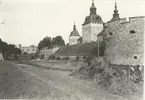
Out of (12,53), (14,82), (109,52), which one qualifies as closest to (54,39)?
(12,53)

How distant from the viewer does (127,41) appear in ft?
43.4

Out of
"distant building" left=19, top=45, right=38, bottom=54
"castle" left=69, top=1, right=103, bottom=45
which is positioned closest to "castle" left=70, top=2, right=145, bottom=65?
"castle" left=69, top=1, right=103, bottom=45

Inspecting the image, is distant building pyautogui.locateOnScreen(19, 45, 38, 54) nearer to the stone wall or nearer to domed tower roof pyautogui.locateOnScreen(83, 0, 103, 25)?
domed tower roof pyautogui.locateOnScreen(83, 0, 103, 25)

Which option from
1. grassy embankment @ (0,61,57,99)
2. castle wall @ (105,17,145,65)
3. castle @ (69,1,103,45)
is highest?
castle @ (69,1,103,45)

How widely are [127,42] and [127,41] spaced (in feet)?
0.23

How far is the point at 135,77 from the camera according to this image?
1270 cm

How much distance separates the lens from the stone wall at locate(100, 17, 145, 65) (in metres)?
12.9

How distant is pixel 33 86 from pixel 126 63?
23.6 ft

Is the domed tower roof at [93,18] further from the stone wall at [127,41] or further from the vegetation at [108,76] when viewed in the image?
the vegetation at [108,76]

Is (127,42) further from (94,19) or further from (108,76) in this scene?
(94,19)

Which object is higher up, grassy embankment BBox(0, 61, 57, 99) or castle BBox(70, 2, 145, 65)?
castle BBox(70, 2, 145, 65)

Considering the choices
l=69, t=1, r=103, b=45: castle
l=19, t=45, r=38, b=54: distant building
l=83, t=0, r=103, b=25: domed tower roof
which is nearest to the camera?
l=83, t=0, r=103, b=25: domed tower roof

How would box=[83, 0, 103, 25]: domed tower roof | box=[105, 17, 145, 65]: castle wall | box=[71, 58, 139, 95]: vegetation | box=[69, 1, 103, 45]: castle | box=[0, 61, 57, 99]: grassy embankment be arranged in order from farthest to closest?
box=[69, 1, 103, 45]: castle → box=[83, 0, 103, 25]: domed tower roof → box=[105, 17, 145, 65]: castle wall → box=[71, 58, 139, 95]: vegetation → box=[0, 61, 57, 99]: grassy embankment

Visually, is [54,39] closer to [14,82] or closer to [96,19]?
[96,19]
